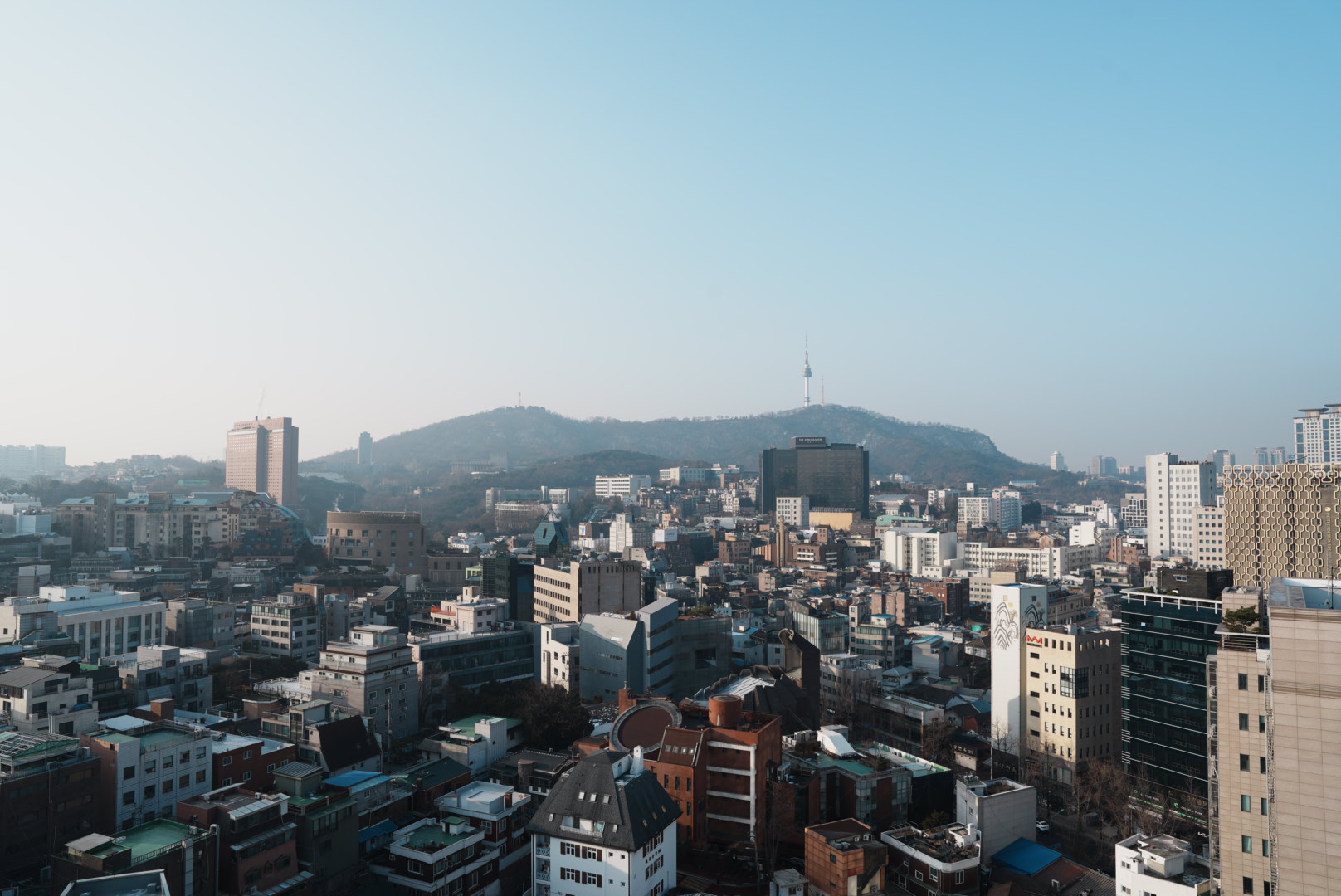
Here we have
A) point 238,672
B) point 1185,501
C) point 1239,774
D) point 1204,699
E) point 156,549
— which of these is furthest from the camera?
point 1185,501

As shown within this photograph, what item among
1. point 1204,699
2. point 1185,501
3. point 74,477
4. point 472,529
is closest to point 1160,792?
point 1204,699

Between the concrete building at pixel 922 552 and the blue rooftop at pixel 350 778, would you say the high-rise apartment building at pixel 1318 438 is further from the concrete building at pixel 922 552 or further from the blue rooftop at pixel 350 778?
the blue rooftop at pixel 350 778

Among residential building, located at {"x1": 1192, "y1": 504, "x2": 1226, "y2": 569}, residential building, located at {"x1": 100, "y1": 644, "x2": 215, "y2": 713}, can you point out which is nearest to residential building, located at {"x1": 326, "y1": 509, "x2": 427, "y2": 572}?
residential building, located at {"x1": 100, "y1": 644, "x2": 215, "y2": 713}

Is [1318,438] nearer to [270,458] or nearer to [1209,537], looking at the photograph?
[1209,537]

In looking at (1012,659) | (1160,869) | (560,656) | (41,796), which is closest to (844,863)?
(1160,869)

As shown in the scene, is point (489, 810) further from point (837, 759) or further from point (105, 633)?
point (105, 633)

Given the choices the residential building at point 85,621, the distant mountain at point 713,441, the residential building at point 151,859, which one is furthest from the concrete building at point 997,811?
the distant mountain at point 713,441
